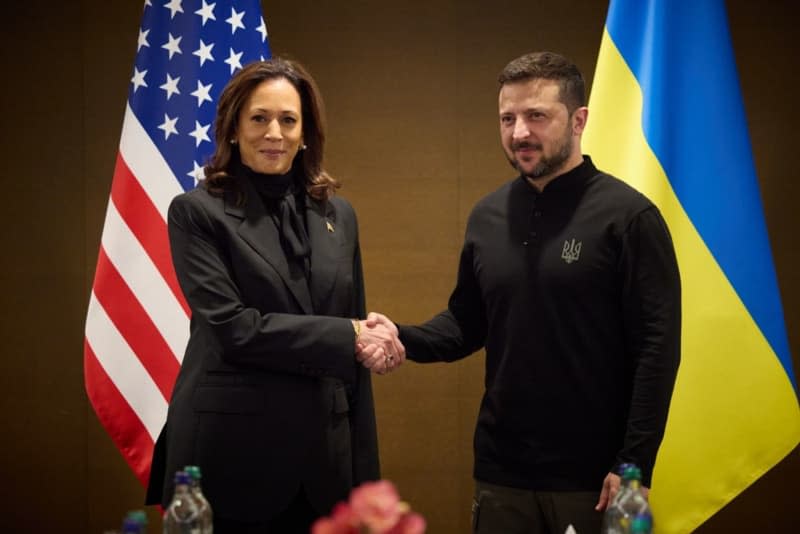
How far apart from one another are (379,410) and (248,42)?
6.06 feet

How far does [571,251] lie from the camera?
255cm

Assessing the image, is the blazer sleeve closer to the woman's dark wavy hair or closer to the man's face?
the woman's dark wavy hair

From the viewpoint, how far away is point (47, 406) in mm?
4707

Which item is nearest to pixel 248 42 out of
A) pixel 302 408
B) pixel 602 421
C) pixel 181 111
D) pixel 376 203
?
pixel 181 111

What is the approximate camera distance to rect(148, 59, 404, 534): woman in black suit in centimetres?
255

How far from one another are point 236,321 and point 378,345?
0.39 metres

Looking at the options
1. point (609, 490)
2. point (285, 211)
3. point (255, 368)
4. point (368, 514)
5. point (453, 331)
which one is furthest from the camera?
point (453, 331)

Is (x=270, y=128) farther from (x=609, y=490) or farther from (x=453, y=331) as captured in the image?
(x=609, y=490)

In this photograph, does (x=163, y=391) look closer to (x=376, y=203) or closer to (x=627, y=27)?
(x=376, y=203)

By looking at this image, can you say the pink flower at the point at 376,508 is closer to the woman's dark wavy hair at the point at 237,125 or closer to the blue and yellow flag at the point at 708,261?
the woman's dark wavy hair at the point at 237,125

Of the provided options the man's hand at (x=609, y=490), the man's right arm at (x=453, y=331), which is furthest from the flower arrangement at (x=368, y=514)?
the man's right arm at (x=453, y=331)

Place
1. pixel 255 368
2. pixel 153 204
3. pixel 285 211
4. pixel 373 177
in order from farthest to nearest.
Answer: pixel 373 177, pixel 153 204, pixel 285 211, pixel 255 368

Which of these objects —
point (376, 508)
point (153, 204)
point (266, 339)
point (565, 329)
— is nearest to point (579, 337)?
point (565, 329)

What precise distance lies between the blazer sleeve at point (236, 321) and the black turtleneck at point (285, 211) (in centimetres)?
15
